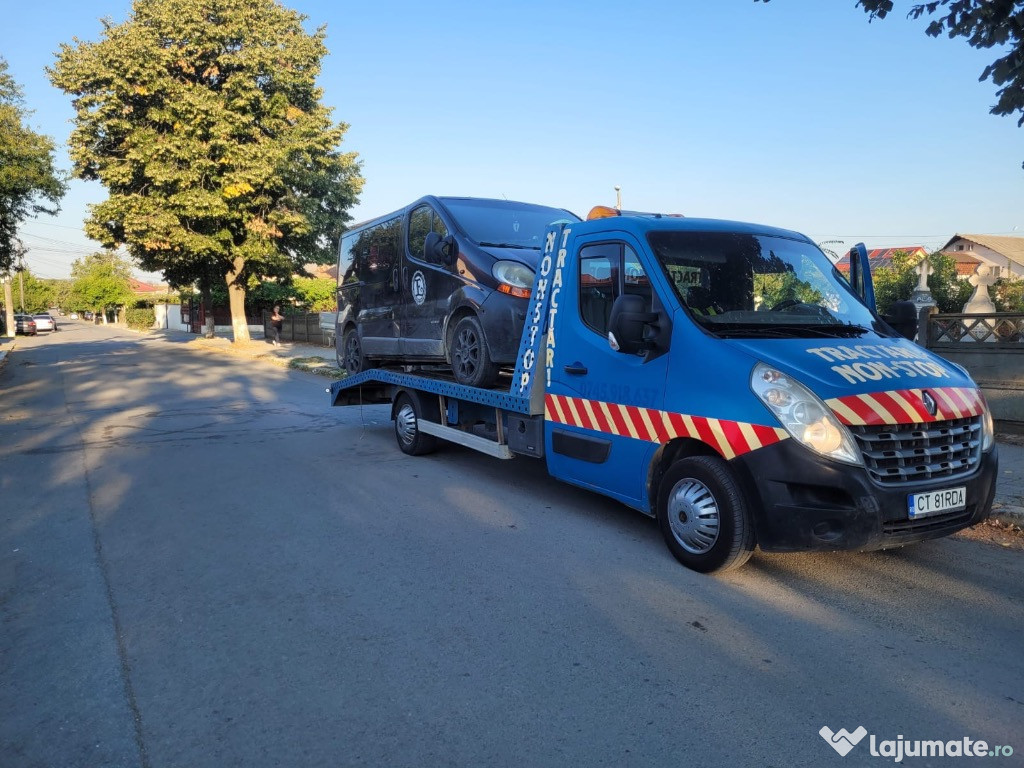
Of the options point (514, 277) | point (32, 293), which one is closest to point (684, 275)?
point (514, 277)

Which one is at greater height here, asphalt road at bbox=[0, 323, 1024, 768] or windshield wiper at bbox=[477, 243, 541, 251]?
windshield wiper at bbox=[477, 243, 541, 251]

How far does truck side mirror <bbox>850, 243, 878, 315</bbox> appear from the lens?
19.5 ft

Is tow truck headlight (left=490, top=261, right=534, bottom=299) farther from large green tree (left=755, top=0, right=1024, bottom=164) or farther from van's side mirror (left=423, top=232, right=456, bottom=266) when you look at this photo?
large green tree (left=755, top=0, right=1024, bottom=164)

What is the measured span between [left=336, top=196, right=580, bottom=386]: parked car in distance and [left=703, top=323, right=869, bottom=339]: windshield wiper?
2.42 m

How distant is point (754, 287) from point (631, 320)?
3.44 ft

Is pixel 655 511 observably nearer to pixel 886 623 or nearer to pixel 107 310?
pixel 886 623

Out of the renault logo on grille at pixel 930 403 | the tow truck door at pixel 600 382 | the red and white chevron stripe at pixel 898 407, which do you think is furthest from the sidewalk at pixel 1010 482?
the tow truck door at pixel 600 382

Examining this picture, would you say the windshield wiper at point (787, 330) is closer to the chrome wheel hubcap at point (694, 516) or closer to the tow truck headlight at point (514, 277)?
the chrome wheel hubcap at point (694, 516)

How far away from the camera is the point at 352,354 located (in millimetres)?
10320

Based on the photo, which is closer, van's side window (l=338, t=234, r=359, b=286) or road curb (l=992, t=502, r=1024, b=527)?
road curb (l=992, t=502, r=1024, b=527)

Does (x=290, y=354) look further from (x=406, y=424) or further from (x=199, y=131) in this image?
(x=406, y=424)

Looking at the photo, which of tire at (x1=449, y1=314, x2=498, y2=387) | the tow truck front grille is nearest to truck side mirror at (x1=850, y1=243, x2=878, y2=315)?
the tow truck front grille

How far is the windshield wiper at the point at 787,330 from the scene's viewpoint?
4730mm

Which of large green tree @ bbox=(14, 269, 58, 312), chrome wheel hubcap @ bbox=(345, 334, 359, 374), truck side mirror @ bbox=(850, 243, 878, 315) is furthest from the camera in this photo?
large green tree @ bbox=(14, 269, 58, 312)
